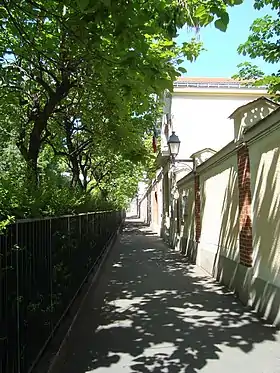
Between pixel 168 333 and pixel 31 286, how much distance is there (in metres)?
2.57

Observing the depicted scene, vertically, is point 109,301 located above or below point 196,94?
below

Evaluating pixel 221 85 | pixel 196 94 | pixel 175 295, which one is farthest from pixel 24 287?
pixel 221 85

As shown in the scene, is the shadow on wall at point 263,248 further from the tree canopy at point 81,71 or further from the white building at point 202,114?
the white building at point 202,114

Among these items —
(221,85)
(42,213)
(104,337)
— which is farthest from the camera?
(221,85)

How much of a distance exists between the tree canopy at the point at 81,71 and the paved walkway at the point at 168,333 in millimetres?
1839

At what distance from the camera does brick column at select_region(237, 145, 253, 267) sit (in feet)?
26.8

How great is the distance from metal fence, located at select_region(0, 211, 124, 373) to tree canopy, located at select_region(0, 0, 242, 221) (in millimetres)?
303

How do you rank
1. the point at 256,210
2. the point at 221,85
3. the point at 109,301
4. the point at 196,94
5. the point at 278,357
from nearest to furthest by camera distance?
1. the point at 278,357
2. the point at 256,210
3. the point at 109,301
4. the point at 196,94
5. the point at 221,85

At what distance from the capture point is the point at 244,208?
27.8 feet

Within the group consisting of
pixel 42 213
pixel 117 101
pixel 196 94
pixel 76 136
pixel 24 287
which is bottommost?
pixel 24 287

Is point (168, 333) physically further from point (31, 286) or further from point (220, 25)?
point (220, 25)

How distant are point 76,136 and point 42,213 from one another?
13.4m

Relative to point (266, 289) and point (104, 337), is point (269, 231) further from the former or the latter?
point (104, 337)

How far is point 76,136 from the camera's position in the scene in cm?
1866
